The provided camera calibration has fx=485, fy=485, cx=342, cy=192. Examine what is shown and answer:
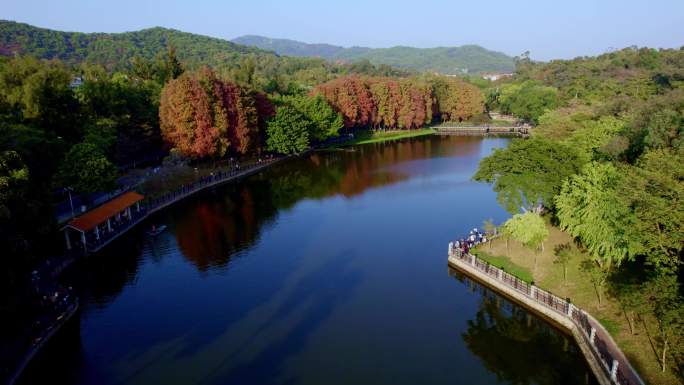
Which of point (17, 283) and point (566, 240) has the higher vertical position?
point (17, 283)

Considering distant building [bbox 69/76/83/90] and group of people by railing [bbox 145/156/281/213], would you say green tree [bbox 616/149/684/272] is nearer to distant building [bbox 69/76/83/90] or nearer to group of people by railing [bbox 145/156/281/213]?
group of people by railing [bbox 145/156/281/213]

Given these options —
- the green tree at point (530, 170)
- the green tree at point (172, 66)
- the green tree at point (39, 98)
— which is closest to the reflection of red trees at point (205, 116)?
the green tree at point (39, 98)

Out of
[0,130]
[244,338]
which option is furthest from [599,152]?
[0,130]

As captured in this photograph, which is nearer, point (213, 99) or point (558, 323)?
point (558, 323)

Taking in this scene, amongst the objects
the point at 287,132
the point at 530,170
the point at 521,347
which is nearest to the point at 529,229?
the point at 530,170

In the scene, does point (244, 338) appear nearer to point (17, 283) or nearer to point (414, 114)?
point (17, 283)

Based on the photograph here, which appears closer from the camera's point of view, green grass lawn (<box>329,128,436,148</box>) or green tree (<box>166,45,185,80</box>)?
green tree (<box>166,45,185,80</box>)

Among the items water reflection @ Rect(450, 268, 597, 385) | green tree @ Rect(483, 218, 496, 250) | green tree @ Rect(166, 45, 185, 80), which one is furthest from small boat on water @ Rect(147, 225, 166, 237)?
green tree @ Rect(166, 45, 185, 80)
